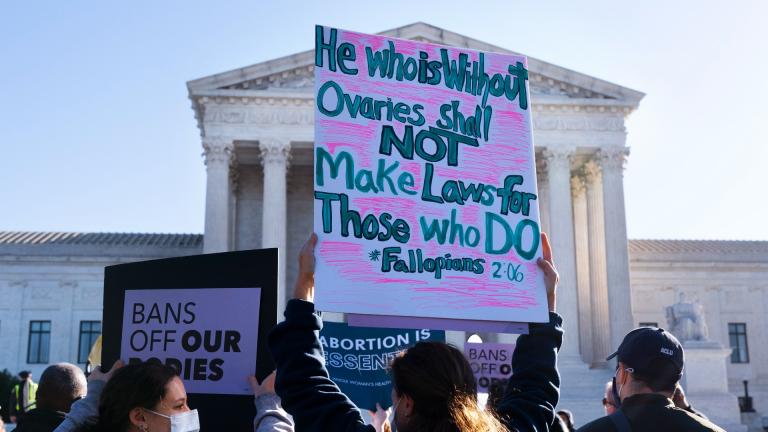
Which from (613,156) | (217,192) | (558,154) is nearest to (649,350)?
(217,192)

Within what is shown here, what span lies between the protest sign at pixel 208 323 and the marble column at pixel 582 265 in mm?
38441

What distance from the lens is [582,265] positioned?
149ft

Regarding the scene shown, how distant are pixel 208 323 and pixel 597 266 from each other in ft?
134

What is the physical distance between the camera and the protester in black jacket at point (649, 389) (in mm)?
4457

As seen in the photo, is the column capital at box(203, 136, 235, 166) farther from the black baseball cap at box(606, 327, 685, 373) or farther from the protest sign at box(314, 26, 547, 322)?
the black baseball cap at box(606, 327, 685, 373)

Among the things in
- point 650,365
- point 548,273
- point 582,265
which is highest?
point 582,265

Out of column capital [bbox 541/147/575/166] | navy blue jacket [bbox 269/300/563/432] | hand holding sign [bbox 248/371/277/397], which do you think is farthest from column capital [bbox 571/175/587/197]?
navy blue jacket [bbox 269/300/563/432]

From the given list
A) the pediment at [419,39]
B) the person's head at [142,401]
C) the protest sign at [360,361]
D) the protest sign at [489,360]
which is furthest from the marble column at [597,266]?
the person's head at [142,401]

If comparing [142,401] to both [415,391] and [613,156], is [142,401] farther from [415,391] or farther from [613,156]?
[613,156]

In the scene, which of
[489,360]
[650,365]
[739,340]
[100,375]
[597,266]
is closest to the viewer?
[650,365]

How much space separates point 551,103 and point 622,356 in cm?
3887

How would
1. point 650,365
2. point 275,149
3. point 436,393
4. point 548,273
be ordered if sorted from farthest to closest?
point 275,149, point 548,273, point 650,365, point 436,393

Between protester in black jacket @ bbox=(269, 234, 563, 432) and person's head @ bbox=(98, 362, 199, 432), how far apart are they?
0.53 m

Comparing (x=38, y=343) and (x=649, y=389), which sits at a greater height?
(x=649, y=389)
